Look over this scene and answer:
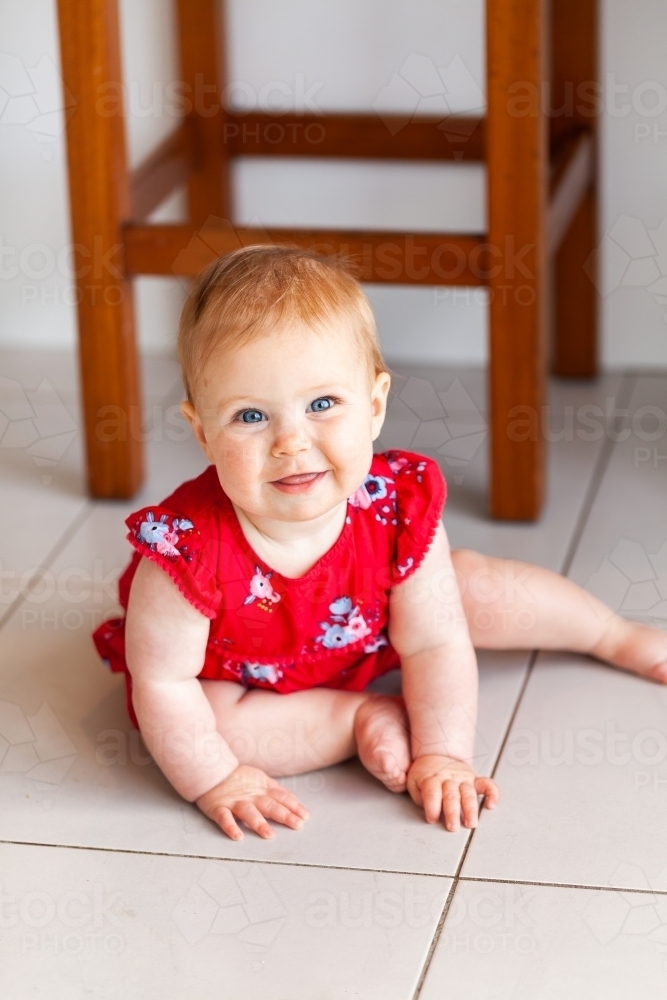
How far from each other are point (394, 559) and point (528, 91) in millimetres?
414

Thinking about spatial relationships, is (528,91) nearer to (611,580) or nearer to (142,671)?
(611,580)

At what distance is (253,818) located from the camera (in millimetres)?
925

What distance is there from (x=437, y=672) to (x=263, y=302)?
286 mm

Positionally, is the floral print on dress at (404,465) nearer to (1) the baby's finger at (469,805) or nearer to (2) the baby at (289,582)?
(2) the baby at (289,582)

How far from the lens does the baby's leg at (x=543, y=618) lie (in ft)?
3.47

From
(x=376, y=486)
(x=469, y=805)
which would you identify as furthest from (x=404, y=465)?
(x=469, y=805)

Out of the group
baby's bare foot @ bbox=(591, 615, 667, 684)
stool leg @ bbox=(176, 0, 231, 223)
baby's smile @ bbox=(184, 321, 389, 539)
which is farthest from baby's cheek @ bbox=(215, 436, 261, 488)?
stool leg @ bbox=(176, 0, 231, 223)

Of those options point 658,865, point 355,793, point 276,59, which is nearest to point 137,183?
point 276,59

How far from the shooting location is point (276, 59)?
4.99 feet

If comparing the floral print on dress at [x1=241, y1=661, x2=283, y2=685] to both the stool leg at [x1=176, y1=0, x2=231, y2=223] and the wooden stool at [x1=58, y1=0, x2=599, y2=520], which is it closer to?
the wooden stool at [x1=58, y1=0, x2=599, y2=520]

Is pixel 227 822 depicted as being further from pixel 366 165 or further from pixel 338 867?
pixel 366 165

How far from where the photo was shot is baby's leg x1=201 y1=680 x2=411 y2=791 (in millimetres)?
981

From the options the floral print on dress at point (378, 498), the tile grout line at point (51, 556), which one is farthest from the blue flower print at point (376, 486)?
the tile grout line at point (51, 556)

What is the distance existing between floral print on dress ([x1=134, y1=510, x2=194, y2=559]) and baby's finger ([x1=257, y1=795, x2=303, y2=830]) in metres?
0.17
